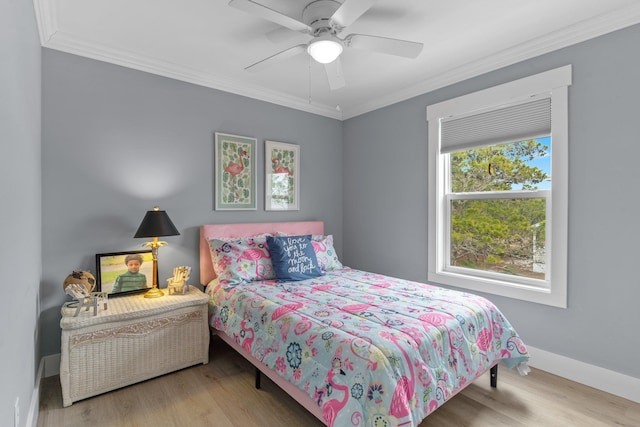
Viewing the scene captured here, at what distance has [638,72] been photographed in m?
2.07

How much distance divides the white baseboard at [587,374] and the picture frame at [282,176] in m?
2.68

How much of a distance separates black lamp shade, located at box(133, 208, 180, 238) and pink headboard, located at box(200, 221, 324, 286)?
0.52 metres

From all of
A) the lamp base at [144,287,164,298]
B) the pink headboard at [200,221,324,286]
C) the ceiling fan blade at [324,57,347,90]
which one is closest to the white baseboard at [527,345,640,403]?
the pink headboard at [200,221,324,286]

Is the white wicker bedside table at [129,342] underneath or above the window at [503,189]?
underneath

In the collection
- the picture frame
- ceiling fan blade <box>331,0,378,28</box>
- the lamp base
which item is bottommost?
the lamp base

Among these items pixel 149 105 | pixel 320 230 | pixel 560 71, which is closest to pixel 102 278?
pixel 149 105

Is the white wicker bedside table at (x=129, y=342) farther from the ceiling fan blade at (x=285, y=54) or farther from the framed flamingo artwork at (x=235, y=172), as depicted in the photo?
the ceiling fan blade at (x=285, y=54)

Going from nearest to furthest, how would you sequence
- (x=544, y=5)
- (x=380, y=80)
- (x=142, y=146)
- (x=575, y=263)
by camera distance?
1. (x=544, y=5)
2. (x=575, y=263)
3. (x=142, y=146)
4. (x=380, y=80)

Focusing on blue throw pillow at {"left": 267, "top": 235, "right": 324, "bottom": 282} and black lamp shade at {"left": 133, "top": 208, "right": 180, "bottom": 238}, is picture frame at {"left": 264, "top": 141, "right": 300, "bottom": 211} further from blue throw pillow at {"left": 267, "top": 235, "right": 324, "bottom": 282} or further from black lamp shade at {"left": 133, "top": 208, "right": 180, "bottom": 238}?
black lamp shade at {"left": 133, "top": 208, "right": 180, "bottom": 238}

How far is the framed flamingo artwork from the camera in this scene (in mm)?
3178

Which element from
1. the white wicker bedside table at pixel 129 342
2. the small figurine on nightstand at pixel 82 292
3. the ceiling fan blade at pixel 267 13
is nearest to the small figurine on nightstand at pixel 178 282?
the white wicker bedside table at pixel 129 342

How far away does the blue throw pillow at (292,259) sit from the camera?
2820mm

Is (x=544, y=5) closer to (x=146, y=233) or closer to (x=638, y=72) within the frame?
(x=638, y=72)

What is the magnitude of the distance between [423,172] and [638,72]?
5.46 feet
